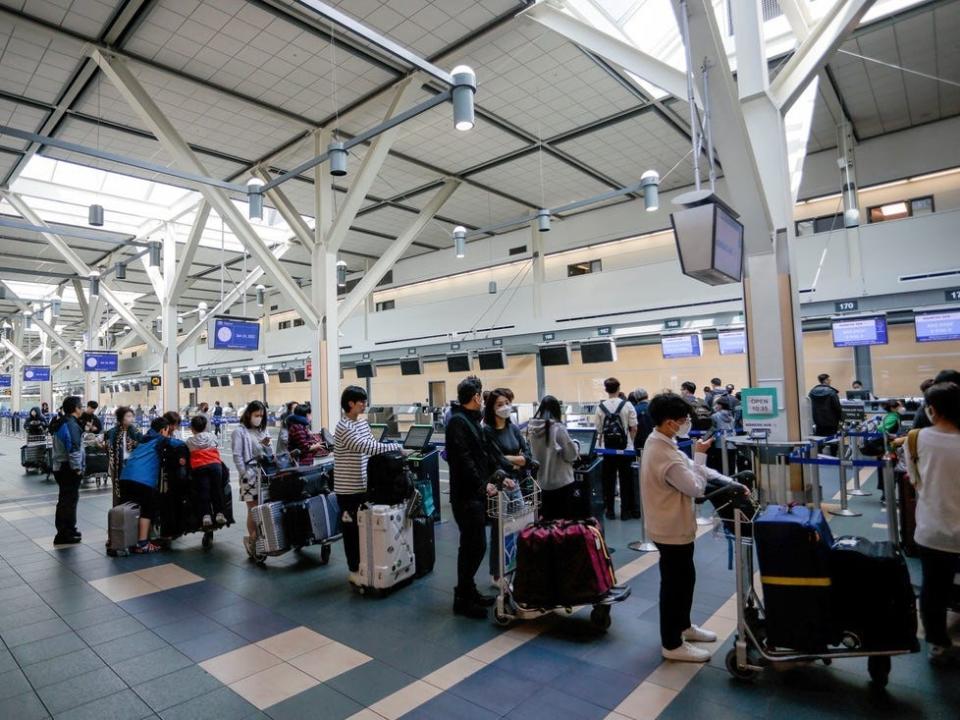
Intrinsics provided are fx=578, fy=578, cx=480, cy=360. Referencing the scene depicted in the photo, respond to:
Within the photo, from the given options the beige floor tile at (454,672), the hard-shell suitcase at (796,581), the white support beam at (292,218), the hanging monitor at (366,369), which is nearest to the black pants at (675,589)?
the hard-shell suitcase at (796,581)

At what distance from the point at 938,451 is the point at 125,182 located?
14774 millimetres

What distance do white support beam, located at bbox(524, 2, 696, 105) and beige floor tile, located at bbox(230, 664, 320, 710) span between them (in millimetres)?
6290

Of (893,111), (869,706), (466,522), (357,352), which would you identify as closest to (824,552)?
(869,706)

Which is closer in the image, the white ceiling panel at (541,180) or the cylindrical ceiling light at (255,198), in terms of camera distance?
the cylindrical ceiling light at (255,198)

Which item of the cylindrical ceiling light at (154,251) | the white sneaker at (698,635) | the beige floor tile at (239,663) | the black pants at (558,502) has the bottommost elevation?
the beige floor tile at (239,663)

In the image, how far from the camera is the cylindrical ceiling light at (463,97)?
17.6 ft

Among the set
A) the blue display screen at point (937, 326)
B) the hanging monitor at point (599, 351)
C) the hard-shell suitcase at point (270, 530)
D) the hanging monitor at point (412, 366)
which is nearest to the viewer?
the hard-shell suitcase at point (270, 530)

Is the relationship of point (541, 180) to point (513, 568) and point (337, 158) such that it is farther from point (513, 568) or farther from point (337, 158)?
point (513, 568)

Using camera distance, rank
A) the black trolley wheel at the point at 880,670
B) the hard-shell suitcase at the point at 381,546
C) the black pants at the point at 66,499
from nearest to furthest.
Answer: the black trolley wheel at the point at 880,670
the hard-shell suitcase at the point at 381,546
the black pants at the point at 66,499

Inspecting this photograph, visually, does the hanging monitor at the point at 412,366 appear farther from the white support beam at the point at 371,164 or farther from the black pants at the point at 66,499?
the black pants at the point at 66,499

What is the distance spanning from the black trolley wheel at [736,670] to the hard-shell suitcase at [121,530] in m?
5.69

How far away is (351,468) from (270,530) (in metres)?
1.27

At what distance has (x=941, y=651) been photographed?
10.4 ft

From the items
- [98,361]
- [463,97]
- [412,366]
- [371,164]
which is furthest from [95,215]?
[98,361]
